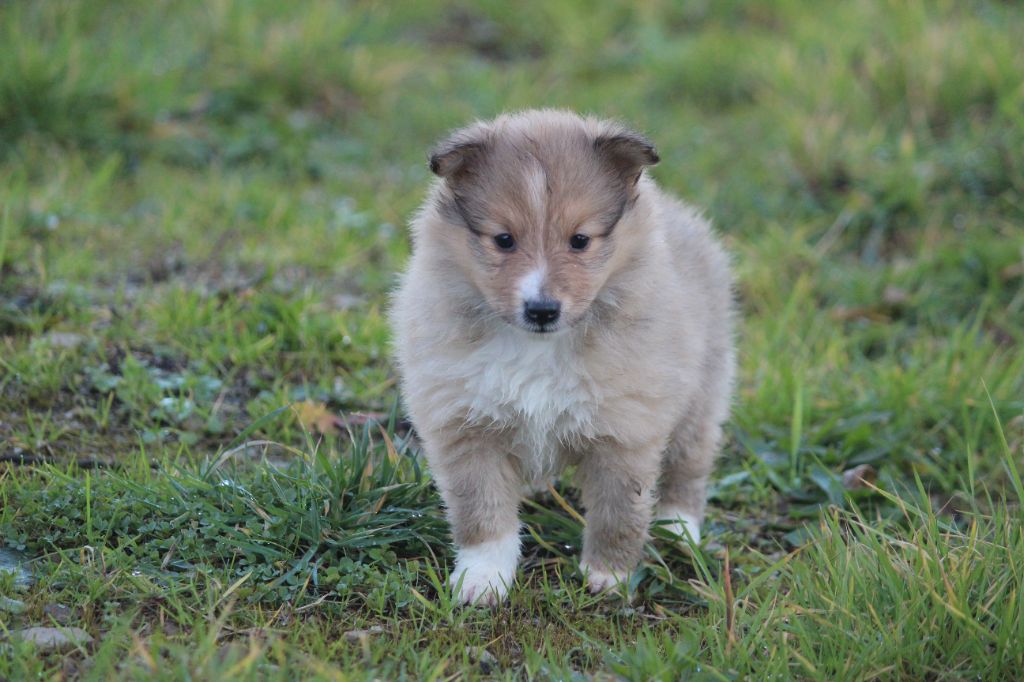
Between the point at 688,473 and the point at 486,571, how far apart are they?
874mm

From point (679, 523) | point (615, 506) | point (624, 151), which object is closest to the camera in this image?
point (624, 151)

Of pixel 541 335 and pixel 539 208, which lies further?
pixel 541 335

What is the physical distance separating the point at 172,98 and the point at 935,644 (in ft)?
18.0

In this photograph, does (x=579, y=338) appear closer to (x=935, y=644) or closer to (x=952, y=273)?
(x=935, y=644)

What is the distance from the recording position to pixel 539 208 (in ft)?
10.4

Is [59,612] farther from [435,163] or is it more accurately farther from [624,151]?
[624,151]

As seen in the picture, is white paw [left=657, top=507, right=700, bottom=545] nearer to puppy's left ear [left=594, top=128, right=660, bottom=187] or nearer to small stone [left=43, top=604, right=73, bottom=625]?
puppy's left ear [left=594, top=128, right=660, bottom=187]

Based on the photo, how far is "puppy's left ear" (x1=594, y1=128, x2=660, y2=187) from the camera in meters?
3.32

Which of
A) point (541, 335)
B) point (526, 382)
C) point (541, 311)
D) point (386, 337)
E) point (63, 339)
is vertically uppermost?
point (541, 311)

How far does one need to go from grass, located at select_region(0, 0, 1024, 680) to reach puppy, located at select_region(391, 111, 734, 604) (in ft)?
0.84

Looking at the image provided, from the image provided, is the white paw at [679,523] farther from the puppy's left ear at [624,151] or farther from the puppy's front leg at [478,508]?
the puppy's left ear at [624,151]

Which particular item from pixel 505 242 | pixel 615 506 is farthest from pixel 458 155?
pixel 615 506

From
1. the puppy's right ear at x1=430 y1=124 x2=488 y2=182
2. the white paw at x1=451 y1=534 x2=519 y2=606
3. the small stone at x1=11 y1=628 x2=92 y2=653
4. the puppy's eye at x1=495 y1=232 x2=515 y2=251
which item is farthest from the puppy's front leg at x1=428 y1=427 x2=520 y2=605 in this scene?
the small stone at x1=11 y1=628 x2=92 y2=653

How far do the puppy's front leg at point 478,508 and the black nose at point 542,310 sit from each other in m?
0.47
